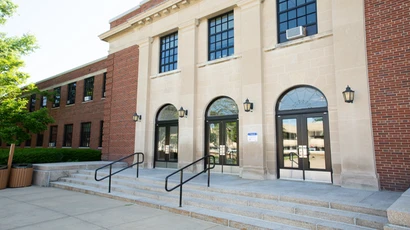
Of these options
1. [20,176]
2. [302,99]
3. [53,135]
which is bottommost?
[20,176]

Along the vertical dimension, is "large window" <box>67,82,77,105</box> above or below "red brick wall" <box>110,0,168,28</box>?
below

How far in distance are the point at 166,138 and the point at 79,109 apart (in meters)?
10.7

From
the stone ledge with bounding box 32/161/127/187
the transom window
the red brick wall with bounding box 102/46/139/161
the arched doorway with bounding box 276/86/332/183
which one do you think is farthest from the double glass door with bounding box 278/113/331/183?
the stone ledge with bounding box 32/161/127/187

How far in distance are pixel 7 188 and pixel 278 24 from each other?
40.1ft

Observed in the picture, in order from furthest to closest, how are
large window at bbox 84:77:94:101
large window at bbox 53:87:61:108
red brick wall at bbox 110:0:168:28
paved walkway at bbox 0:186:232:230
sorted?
large window at bbox 53:87:61:108 → large window at bbox 84:77:94:101 → red brick wall at bbox 110:0:168:28 → paved walkway at bbox 0:186:232:230

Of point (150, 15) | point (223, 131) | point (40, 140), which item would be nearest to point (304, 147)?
point (223, 131)

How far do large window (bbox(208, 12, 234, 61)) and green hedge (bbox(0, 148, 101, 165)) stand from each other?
9311 millimetres

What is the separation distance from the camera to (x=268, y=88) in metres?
10.1

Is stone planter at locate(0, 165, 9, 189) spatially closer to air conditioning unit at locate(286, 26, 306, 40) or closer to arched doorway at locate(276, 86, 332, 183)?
arched doorway at locate(276, 86, 332, 183)

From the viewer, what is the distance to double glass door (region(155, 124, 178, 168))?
43.0 ft

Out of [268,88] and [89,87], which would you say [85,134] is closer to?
[89,87]

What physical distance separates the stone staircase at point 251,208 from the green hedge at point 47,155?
5.79m

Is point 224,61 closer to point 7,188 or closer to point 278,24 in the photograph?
A: point 278,24

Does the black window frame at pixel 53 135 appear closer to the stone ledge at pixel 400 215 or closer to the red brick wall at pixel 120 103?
the red brick wall at pixel 120 103
